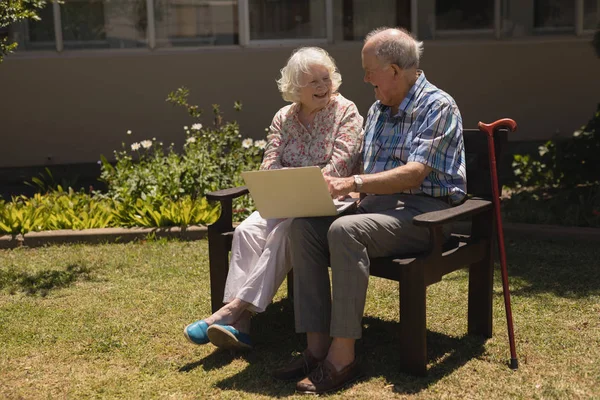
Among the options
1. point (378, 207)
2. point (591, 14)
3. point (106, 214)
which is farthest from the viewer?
point (591, 14)

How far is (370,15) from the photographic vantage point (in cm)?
911

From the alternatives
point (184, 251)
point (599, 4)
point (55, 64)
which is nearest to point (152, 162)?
point (184, 251)

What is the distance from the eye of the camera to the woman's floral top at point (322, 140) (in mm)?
4336

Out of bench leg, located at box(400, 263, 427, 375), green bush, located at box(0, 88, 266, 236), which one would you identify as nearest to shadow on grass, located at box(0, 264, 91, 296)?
green bush, located at box(0, 88, 266, 236)

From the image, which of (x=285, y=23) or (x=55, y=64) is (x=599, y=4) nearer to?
(x=285, y=23)

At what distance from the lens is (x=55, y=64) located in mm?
8734

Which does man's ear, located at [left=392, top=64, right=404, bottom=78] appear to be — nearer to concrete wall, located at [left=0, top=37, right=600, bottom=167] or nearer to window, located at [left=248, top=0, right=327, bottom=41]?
concrete wall, located at [left=0, top=37, right=600, bottom=167]

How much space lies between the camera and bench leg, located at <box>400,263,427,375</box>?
3.66 meters

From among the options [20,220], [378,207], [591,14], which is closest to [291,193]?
[378,207]

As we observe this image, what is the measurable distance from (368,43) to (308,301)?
126 centimetres

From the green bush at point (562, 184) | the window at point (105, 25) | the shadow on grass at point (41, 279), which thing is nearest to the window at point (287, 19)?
the window at point (105, 25)

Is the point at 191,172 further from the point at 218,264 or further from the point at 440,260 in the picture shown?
the point at 440,260

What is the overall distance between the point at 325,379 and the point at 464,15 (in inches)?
257

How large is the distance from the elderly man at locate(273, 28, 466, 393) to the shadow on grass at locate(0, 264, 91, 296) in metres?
2.15
